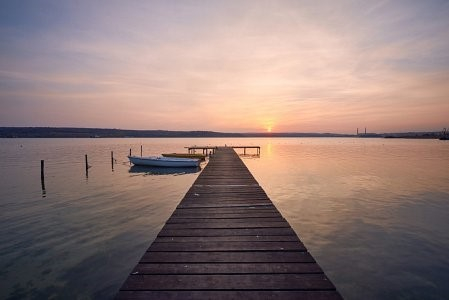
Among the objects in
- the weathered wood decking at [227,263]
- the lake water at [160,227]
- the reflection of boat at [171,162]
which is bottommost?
the lake water at [160,227]

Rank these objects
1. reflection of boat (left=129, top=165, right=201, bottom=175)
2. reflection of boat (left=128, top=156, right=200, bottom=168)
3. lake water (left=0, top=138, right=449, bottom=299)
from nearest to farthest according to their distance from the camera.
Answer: lake water (left=0, top=138, right=449, bottom=299)
reflection of boat (left=129, top=165, right=201, bottom=175)
reflection of boat (left=128, top=156, right=200, bottom=168)

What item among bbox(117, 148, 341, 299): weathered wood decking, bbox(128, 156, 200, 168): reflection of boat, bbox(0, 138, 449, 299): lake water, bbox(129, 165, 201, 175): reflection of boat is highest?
bbox(117, 148, 341, 299): weathered wood decking

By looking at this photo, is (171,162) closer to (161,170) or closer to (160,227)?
(161,170)

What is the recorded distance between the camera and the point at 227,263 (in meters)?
5.21

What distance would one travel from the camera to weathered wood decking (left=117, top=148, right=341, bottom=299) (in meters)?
4.24

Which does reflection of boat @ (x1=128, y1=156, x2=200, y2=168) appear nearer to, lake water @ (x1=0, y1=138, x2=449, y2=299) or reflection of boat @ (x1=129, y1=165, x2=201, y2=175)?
reflection of boat @ (x1=129, y1=165, x2=201, y2=175)

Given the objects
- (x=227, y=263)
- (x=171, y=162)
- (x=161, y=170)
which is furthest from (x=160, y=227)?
(x=171, y=162)

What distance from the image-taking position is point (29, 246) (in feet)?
32.3

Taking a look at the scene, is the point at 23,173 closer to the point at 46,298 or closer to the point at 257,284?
the point at 46,298

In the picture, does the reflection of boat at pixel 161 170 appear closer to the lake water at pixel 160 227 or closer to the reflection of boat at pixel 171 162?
the reflection of boat at pixel 171 162

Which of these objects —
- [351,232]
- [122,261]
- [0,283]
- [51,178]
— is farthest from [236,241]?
[51,178]

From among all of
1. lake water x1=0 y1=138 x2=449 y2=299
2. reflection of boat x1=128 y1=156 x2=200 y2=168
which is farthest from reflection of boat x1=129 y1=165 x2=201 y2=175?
lake water x1=0 y1=138 x2=449 y2=299

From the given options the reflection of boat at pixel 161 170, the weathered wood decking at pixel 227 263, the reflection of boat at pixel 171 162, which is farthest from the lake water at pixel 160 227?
the reflection of boat at pixel 171 162

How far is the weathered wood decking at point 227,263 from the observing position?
4.24 meters
